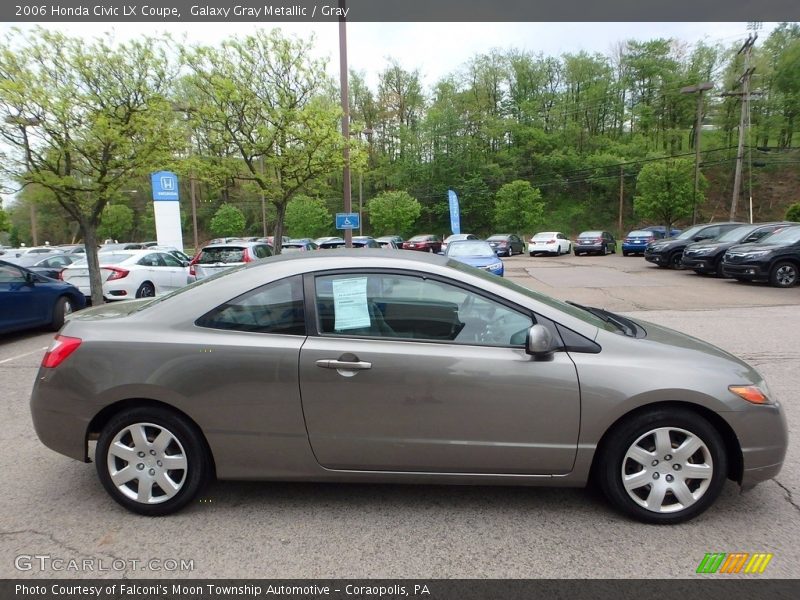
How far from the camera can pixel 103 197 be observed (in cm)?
1096

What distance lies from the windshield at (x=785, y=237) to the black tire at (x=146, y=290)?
54.1 ft

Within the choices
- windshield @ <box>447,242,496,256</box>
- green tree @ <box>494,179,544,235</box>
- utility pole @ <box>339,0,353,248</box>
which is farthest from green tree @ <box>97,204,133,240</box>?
windshield @ <box>447,242,496,256</box>

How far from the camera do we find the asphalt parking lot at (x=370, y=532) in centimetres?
249

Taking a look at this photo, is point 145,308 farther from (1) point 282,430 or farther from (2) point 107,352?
(1) point 282,430

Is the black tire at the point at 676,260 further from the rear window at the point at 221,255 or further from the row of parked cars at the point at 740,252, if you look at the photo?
the rear window at the point at 221,255

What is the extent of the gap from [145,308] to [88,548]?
1.40m

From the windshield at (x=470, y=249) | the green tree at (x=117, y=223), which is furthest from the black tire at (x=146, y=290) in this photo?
the green tree at (x=117, y=223)

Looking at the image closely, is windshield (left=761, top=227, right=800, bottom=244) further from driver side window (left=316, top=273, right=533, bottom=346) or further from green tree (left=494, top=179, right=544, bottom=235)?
green tree (left=494, top=179, right=544, bottom=235)

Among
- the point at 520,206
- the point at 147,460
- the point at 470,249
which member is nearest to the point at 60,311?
the point at 147,460

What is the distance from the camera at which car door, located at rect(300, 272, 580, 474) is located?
275cm

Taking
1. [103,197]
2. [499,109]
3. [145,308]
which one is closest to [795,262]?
[145,308]

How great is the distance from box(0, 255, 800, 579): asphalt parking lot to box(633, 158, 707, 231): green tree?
33.4 meters

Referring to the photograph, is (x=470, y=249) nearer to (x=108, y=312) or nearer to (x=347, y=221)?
(x=347, y=221)

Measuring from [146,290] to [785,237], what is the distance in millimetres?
16935
